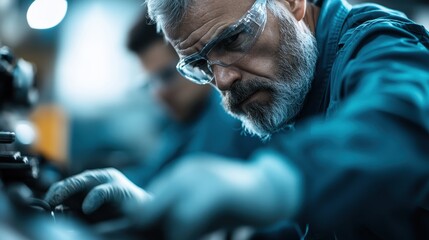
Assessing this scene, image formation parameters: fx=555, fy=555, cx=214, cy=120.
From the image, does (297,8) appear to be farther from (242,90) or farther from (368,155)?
(368,155)

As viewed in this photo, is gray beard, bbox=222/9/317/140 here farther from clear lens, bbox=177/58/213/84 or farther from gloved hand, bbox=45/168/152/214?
A: gloved hand, bbox=45/168/152/214

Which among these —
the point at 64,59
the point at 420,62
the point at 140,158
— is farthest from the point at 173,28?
the point at 64,59

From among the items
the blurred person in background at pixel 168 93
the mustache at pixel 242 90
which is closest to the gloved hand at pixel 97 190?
the mustache at pixel 242 90

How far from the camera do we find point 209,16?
1.39 meters

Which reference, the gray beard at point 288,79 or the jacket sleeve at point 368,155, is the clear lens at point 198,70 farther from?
the jacket sleeve at point 368,155

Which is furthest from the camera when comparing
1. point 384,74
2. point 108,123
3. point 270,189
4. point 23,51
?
point 108,123

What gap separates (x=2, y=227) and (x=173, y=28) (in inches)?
35.3

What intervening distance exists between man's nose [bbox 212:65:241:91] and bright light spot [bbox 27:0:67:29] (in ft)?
5.00

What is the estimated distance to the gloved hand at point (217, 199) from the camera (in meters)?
0.63

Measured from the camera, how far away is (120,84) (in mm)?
6305

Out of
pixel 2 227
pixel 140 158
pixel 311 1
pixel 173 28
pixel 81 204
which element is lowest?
pixel 140 158

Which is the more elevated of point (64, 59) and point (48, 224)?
point (48, 224)

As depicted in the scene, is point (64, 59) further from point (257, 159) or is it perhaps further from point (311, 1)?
point (257, 159)

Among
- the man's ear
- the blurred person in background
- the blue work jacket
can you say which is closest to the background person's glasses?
the man's ear
